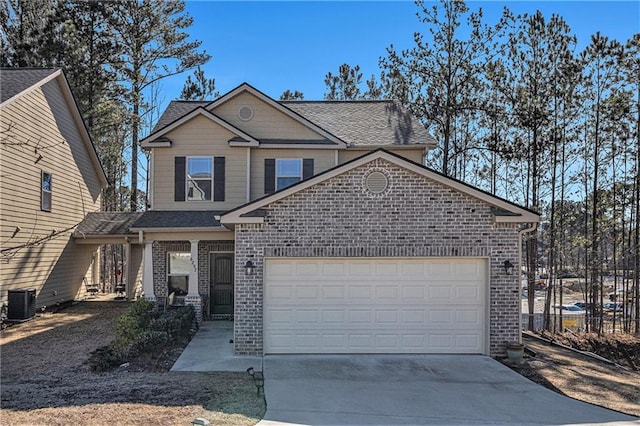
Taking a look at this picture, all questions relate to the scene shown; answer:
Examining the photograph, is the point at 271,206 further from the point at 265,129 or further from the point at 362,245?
the point at 265,129

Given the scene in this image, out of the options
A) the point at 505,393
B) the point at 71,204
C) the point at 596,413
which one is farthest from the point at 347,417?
the point at 71,204

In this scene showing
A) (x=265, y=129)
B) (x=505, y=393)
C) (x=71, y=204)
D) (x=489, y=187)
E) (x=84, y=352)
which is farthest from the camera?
(x=489, y=187)

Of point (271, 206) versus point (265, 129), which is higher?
point (265, 129)

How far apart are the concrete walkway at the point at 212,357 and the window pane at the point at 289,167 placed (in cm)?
530

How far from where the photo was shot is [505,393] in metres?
7.65

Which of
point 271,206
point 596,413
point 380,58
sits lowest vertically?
point 596,413

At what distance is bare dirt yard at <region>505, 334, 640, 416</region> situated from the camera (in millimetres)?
7871

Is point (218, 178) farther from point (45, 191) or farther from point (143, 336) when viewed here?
point (143, 336)

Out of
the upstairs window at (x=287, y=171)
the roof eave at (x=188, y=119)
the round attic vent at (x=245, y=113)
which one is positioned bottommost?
the upstairs window at (x=287, y=171)

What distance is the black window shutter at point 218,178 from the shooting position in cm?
1480

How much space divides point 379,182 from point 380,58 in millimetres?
12344

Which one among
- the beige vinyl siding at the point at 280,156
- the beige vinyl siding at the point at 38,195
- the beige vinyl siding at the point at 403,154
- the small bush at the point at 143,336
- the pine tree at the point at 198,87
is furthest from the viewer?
the pine tree at the point at 198,87

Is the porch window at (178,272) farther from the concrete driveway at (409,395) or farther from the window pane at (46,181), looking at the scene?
the concrete driveway at (409,395)

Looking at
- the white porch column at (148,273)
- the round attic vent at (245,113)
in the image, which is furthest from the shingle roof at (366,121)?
the white porch column at (148,273)
